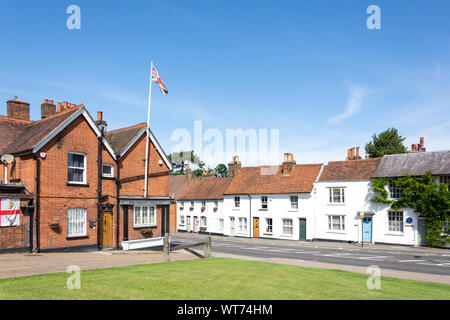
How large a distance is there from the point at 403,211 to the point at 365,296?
89.1ft

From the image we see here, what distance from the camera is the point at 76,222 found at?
21.9 metres

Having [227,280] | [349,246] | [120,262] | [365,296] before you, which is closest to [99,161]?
[120,262]

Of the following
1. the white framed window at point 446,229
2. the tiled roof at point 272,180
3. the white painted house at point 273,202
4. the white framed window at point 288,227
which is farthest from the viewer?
the white framed window at point 288,227

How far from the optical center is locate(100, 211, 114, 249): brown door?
76.5 ft

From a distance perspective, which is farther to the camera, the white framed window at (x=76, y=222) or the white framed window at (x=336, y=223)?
the white framed window at (x=336, y=223)

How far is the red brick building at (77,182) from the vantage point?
65.5ft

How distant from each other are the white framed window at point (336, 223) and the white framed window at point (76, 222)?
25.7 meters

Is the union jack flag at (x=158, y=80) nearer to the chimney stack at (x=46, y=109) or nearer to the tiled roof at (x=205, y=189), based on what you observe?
the chimney stack at (x=46, y=109)

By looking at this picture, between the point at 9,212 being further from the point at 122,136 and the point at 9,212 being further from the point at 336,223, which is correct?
the point at 336,223

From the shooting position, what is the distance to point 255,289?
9.66 m

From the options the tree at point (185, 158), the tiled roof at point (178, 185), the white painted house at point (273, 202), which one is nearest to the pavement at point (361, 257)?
the white painted house at point (273, 202)

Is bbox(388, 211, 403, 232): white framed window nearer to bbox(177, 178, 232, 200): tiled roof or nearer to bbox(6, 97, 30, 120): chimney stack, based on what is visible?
bbox(177, 178, 232, 200): tiled roof

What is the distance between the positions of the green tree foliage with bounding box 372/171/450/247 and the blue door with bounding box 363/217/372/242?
335 centimetres
